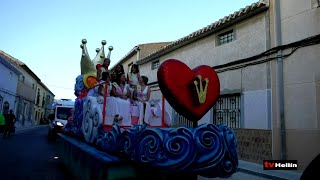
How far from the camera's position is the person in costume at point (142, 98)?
16.9 ft

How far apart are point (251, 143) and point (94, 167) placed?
23.2ft

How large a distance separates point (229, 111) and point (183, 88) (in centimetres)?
814

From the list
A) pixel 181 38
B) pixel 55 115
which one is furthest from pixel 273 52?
pixel 55 115

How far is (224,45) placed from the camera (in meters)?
11.5

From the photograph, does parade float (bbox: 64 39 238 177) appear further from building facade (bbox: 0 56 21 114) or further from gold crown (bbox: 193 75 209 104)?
building facade (bbox: 0 56 21 114)

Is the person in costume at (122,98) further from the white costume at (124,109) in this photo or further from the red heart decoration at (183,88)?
the red heart decoration at (183,88)

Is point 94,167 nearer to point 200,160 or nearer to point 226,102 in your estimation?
point 200,160

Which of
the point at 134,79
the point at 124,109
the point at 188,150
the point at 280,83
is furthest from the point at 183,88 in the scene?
the point at 280,83

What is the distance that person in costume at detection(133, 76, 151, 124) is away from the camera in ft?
16.9

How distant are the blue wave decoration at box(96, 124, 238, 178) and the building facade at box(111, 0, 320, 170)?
424cm

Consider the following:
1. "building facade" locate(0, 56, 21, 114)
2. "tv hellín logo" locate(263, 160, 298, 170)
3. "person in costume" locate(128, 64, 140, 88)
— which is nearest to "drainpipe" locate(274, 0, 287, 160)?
"person in costume" locate(128, 64, 140, 88)

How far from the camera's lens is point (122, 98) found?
5.12 m

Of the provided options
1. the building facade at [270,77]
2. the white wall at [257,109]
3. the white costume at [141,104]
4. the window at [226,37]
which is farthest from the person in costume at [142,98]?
the window at [226,37]

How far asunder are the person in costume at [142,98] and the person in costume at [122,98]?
228 millimetres
